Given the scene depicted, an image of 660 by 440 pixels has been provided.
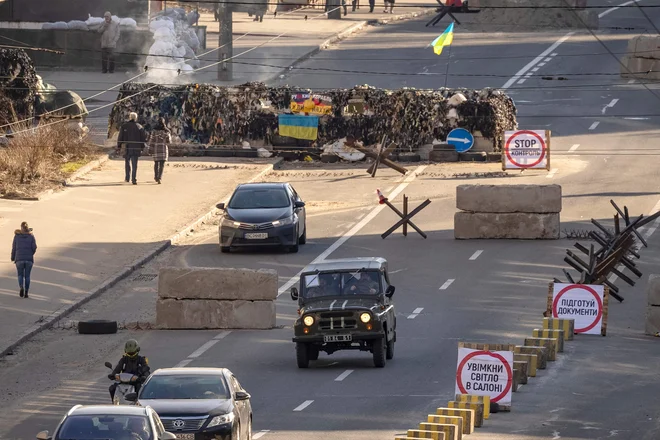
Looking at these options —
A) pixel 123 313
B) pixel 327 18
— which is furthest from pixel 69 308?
pixel 327 18

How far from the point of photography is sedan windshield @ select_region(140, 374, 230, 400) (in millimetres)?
19516

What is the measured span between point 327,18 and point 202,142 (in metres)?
29.5

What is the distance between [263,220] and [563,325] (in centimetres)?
1028

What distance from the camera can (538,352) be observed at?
25.6 meters

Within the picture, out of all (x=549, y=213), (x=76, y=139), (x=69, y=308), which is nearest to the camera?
(x=69, y=308)

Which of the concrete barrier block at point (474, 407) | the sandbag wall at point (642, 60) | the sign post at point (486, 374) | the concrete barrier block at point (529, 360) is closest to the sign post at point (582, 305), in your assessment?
the concrete barrier block at point (529, 360)

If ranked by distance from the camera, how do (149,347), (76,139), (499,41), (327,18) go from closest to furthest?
(149,347) → (76,139) → (499,41) → (327,18)

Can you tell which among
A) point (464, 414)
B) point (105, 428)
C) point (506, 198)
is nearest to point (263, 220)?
point (506, 198)

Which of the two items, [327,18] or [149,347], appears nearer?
[149,347]

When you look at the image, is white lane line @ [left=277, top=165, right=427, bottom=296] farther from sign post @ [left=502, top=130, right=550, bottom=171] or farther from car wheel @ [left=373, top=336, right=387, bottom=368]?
car wheel @ [left=373, top=336, right=387, bottom=368]

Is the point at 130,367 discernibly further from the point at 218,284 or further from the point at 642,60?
the point at 642,60

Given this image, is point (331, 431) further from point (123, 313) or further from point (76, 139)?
point (76, 139)

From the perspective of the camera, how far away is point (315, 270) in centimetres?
2664

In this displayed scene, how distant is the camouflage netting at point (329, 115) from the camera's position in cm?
5081
